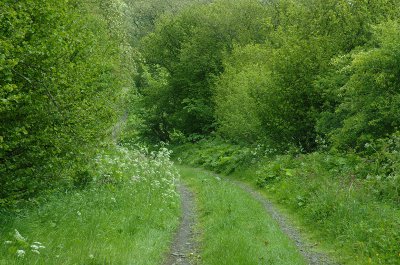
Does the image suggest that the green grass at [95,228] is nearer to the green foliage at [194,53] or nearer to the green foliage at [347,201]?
the green foliage at [347,201]

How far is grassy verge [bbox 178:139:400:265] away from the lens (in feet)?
32.0

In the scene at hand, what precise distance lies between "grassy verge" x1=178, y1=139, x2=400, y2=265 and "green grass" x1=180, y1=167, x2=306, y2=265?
3.83 feet

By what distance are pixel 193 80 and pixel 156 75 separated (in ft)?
14.1

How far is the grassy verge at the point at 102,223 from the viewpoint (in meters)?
7.57

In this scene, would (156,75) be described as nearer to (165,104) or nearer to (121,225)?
(165,104)

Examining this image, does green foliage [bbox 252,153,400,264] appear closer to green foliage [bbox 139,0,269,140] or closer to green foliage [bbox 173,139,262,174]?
green foliage [bbox 173,139,262,174]

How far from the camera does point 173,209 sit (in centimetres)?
1378

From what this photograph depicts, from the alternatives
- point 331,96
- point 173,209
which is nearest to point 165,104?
point 331,96

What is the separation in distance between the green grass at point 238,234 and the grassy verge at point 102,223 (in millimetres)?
1021

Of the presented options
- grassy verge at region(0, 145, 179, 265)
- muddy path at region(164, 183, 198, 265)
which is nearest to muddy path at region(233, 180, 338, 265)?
muddy path at region(164, 183, 198, 265)

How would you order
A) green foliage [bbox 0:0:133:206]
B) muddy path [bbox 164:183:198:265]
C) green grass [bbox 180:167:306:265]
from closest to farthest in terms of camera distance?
1. green foliage [bbox 0:0:133:206]
2. green grass [bbox 180:167:306:265]
3. muddy path [bbox 164:183:198:265]

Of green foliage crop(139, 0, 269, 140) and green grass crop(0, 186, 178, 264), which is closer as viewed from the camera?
green grass crop(0, 186, 178, 264)

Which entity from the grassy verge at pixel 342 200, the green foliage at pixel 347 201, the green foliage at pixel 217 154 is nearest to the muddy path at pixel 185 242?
the grassy verge at pixel 342 200

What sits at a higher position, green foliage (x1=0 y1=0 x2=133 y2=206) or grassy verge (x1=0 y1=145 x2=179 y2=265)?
green foliage (x1=0 y1=0 x2=133 y2=206)
